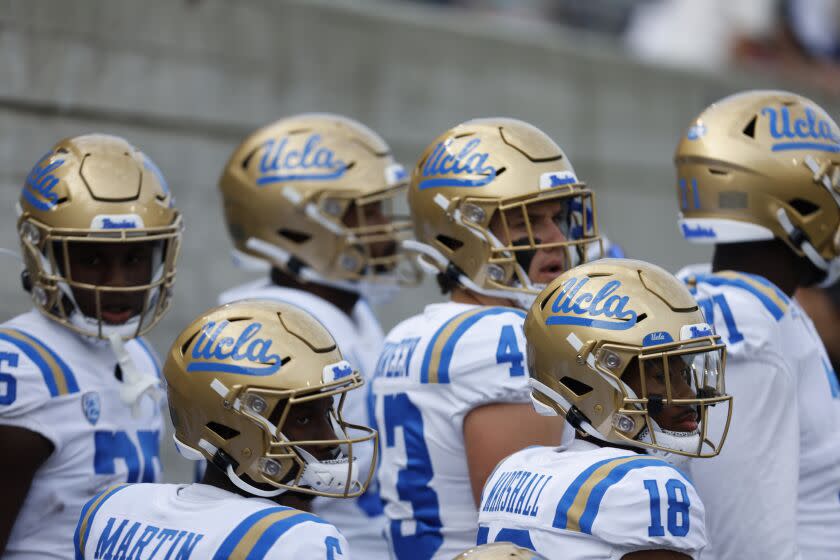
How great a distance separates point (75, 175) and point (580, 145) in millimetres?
3770

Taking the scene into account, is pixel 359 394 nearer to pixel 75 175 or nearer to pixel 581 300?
pixel 75 175

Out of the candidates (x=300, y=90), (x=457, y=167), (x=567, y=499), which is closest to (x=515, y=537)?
(x=567, y=499)

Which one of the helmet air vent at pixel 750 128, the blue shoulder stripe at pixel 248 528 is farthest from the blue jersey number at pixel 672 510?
the helmet air vent at pixel 750 128

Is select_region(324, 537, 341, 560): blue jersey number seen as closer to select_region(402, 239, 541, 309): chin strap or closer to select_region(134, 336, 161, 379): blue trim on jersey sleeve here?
select_region(402, 239, 541, 309): chin strap

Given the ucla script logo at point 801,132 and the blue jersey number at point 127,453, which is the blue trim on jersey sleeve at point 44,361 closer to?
the blue jersey number at point 127,453

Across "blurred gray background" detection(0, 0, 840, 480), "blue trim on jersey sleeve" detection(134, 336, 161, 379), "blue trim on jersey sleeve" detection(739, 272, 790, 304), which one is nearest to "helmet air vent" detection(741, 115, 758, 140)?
"blue trim on jersey sleeve" detection(739, 272, 790, 304)

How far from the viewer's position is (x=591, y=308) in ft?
8.26

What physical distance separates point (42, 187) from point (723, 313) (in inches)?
68.3

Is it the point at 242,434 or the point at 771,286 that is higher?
the point at 771,286

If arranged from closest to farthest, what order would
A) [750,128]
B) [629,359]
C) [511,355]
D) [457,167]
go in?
[629,359] → [511,355] → [457,167] → [750,128]

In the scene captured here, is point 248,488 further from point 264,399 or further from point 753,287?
point 753,287

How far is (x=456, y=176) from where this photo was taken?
3.13 m

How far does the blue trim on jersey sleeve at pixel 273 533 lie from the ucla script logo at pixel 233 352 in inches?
12.2

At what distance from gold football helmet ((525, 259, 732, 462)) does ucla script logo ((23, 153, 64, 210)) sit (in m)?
1.33
